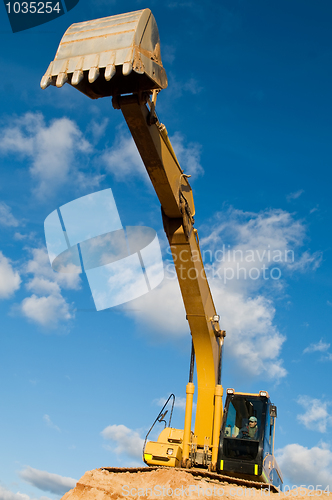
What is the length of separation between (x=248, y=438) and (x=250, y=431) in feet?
0.58

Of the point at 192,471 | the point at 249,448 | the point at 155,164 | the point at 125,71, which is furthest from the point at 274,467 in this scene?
the point at 125,71

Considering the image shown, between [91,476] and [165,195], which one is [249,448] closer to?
[91,476]

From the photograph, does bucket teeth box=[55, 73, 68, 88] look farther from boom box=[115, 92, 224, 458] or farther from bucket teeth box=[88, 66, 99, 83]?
boom box=[115, 92, 224, 458]

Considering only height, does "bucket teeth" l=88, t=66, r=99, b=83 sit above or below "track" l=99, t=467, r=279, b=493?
above

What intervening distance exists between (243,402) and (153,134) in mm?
6043

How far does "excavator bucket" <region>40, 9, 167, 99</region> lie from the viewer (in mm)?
6168

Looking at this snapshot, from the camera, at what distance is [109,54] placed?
621 cm

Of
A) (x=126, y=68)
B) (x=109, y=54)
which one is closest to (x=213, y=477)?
(x=126, y=68)

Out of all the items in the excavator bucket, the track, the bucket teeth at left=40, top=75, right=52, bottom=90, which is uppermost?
the excavator bucket

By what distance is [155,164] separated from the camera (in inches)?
316

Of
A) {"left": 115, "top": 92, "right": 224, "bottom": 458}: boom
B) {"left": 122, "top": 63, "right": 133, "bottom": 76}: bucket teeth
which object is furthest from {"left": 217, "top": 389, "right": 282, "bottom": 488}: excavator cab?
{"left": 122, "top": 63, "right": 133, "bottom": 76}: bucket teeth

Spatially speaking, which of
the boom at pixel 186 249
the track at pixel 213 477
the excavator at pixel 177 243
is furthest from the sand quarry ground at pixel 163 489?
the boom at pixel 186 249

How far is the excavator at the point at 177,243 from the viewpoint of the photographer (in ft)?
20.8

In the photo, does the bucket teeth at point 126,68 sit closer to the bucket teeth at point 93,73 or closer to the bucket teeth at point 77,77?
the bucket teeth at point 93,73
